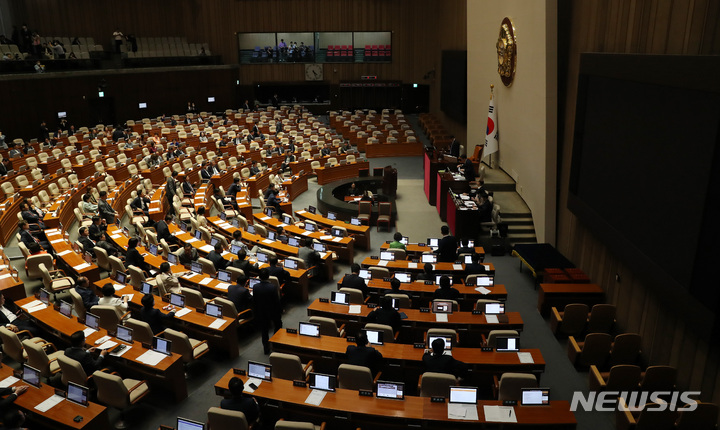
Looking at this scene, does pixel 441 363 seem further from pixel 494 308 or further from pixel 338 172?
pixel 338 172

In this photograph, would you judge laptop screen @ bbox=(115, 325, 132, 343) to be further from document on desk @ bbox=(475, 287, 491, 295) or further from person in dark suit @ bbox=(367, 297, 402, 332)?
document on desk @ bbox=(475, 287, 491, 295)

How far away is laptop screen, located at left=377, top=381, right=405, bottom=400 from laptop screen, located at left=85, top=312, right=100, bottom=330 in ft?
15.4

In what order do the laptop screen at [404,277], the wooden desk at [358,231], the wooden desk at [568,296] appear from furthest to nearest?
the wooden desk at [358,231] < the laptop screen at [404,277] < the wooden desk at [568,296]

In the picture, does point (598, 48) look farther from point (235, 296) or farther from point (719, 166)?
point (235, 296)

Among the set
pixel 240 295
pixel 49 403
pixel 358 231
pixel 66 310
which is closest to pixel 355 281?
pixel 240 295

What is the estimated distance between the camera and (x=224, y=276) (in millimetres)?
10250

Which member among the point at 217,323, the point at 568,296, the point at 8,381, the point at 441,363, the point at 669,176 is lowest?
the point at 568,296

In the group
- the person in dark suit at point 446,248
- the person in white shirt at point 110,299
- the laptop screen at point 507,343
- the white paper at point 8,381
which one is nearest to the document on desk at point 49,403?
the white paper at point 8,381

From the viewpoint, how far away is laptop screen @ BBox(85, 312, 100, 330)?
322 inches

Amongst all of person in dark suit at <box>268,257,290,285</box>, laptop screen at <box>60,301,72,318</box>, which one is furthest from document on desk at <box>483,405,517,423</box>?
laptop screen at <box>60,301,72,318</box>

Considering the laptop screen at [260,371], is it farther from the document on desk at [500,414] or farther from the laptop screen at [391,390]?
the document on desk at [500,414]

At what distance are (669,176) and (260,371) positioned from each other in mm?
6180

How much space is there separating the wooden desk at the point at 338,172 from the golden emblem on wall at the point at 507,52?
7110 mm

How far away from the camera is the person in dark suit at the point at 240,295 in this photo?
914 centimetres
